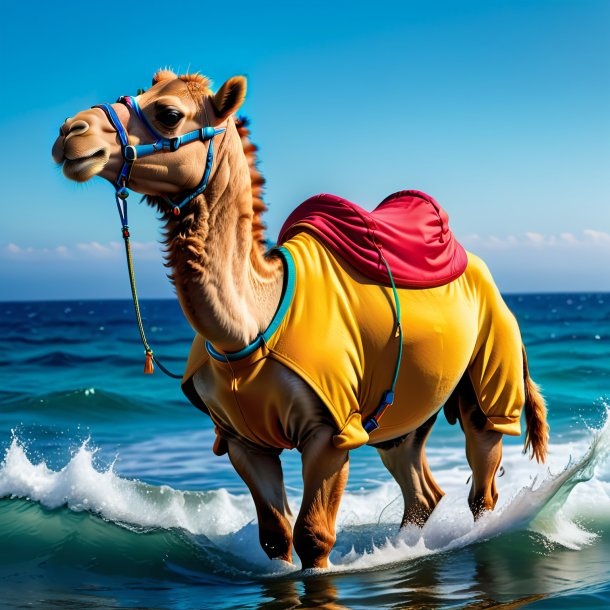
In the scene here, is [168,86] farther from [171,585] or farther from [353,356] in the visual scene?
[171,585]

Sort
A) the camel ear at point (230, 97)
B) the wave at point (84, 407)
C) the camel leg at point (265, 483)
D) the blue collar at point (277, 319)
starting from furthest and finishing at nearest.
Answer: the wave at point (84, 407)
the camel leg at point (265, 483)
the blue collar at point (277, 319)
the camel ear at point (230, 97)

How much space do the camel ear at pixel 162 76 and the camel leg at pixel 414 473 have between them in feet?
8.15

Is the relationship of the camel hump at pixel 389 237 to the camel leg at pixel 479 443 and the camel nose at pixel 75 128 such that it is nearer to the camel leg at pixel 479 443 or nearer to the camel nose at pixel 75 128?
the camel leg at pixel 479 443

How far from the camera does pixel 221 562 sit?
18.3 ft

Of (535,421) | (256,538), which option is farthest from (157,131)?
(535,421)

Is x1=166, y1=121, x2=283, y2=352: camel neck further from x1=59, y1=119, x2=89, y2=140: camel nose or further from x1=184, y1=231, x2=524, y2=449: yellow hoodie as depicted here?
x1=59, y1=119, x2=89, y2=140: camel nose

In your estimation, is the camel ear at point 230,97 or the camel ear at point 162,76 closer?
the camel ear at point 230,97

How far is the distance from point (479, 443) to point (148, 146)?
8.17 ft

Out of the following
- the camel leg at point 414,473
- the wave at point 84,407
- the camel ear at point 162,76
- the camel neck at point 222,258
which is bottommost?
the camel leg at point 414,473

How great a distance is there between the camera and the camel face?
150 inches

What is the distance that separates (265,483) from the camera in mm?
4648

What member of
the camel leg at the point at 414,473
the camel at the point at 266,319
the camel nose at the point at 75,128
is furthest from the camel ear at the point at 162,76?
the camel leg at the point at 414,473

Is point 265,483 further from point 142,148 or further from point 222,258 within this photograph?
point 142,148

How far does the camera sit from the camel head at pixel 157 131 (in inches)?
150
